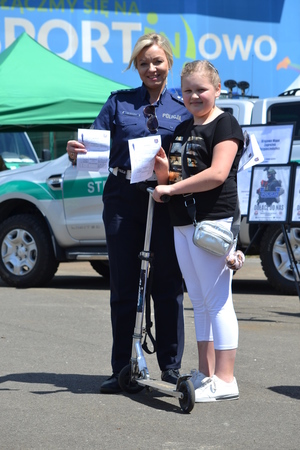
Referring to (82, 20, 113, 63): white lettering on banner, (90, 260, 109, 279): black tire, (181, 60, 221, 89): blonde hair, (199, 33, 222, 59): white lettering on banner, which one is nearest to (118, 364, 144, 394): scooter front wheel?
(181, 60, 221, 89): blonde hair

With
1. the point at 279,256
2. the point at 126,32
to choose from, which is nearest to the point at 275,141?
the point at 279,256

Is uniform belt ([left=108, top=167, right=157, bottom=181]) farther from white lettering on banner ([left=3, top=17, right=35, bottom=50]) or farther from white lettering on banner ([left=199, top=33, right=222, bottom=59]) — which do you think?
white lettering on banner ([left=199, top=33, right=222, bottom=59])

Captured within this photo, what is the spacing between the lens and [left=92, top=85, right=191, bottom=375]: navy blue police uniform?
533 centimetres

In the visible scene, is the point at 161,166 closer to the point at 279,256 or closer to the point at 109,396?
the point at 109,396

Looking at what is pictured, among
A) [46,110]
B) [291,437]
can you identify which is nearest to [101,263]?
[46,110]

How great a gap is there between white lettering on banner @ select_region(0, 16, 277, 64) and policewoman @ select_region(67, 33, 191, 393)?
13913 millimetres

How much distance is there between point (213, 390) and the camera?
5.07m

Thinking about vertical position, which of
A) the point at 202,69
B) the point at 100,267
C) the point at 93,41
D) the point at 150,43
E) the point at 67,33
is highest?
the point at 67,33

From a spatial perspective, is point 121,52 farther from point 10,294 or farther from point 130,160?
point 130,160

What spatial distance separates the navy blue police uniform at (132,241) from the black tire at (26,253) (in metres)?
5.09

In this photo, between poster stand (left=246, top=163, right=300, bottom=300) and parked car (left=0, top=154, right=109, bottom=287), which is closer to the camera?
poster stand (left=246, top=163, right=300, bottom=300)

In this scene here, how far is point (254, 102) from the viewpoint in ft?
34.3

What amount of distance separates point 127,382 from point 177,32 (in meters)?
15.6

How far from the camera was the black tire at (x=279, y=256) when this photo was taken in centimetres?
977
